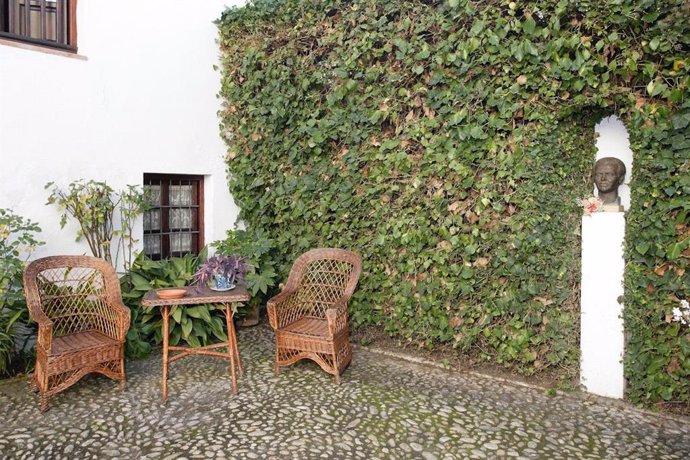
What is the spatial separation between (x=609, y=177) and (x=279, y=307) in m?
2.70

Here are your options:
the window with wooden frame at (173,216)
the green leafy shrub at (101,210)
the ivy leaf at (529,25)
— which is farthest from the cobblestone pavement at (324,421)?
the ivy leaf at (529,25)

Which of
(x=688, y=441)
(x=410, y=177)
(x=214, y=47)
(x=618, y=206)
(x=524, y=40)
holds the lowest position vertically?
(x=688, y=441)

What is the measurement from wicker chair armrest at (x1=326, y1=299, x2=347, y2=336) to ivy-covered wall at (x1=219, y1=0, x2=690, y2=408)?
2.10 ft

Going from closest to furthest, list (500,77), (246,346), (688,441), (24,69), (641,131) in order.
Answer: (688,441) → (641,131) → (500,77) → (24,69) → (246,346)

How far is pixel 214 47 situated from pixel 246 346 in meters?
3.42

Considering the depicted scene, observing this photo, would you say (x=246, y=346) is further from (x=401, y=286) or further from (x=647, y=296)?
(x=647, y=296)

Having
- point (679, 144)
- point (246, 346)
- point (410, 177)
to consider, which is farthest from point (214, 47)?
point (679, 144)

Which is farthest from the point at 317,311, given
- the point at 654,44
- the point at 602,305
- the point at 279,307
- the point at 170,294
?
the point at 654,44

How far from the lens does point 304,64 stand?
4.78m

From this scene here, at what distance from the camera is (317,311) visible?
178 inches

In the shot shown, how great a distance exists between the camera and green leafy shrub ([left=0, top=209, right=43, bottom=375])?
3604 mm

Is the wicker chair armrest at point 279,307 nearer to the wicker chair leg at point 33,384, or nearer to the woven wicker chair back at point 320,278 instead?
the woven wicker chair back at point 320,278

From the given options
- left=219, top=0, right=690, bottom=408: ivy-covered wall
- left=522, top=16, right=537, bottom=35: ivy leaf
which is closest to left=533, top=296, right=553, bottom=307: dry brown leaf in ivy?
left=219, top=0, right=690, bottom=408: ivy-covered wall

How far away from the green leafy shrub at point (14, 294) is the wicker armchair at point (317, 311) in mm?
1980
